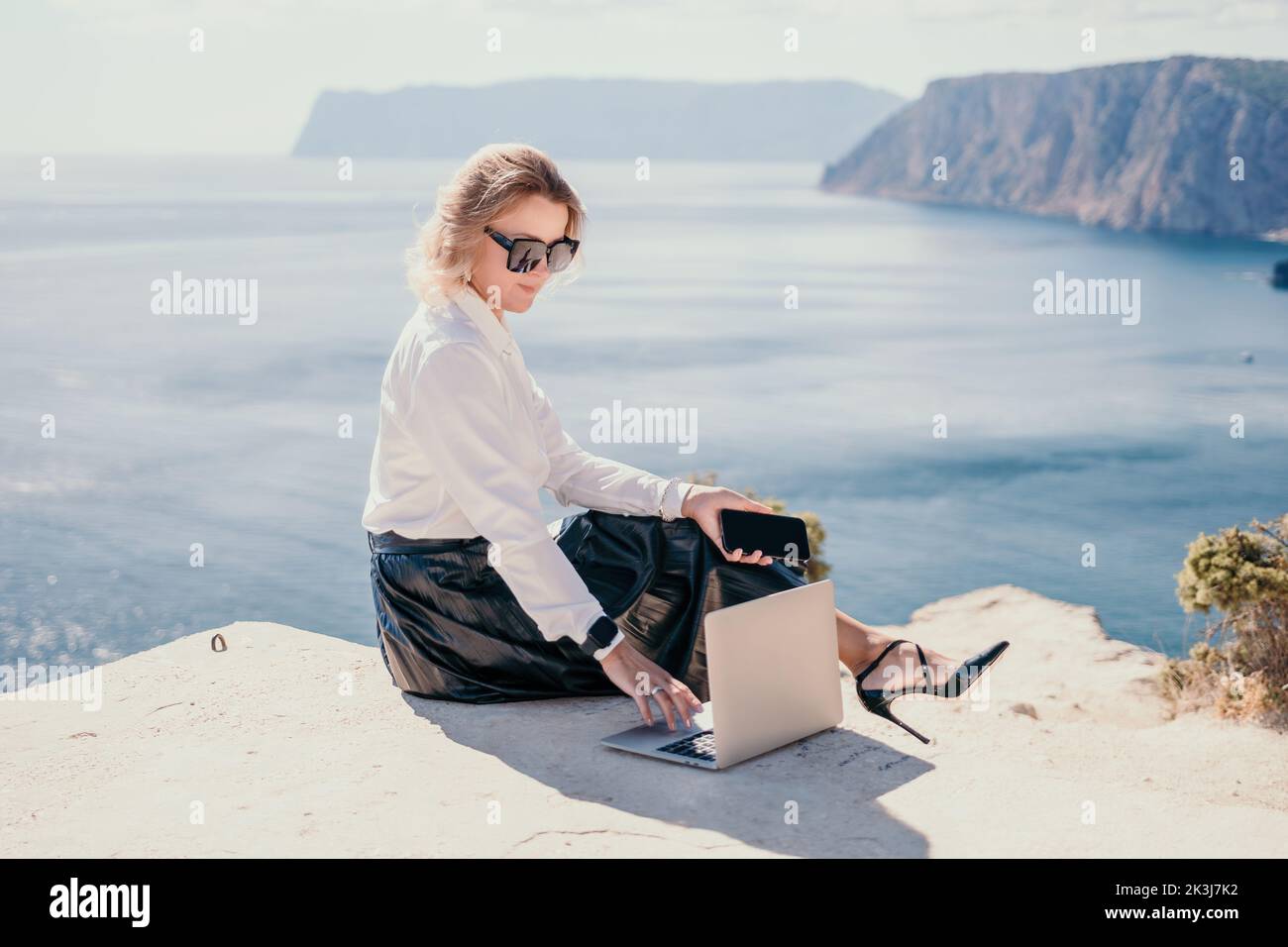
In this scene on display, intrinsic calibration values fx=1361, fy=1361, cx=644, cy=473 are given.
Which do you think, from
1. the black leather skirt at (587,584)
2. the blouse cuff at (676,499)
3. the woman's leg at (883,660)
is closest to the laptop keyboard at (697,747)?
the black leather skirt at (587,584)

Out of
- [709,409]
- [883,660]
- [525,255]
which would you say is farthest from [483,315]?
[709,409]

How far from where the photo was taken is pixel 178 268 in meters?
39.0

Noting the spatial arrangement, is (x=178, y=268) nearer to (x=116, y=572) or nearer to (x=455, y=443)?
(x=116, y=572)

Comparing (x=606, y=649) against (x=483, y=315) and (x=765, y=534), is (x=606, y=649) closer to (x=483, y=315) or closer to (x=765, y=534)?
(x=765, y=534)

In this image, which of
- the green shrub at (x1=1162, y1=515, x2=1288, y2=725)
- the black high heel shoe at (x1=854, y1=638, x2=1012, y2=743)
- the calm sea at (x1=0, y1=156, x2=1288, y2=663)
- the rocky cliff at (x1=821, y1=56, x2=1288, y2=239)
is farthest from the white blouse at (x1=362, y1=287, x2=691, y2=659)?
the rocky cliff at (x1=821, y1=56, x2=1288, y2=239)

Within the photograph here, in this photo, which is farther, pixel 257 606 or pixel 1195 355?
pixel 1195 355

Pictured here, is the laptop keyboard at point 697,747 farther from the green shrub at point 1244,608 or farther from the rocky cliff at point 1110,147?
the rocky cliff at point 1110,147

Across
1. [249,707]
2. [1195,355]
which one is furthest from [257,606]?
[1195,355]

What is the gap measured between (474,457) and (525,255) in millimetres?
465

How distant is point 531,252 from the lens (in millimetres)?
2904

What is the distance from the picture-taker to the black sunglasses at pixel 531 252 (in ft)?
9.49

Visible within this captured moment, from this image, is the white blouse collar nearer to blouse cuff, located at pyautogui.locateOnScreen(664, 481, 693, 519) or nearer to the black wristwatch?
blouse cuff, located at pyautogui.locateOnScreen(664, 481, 693, 519)
